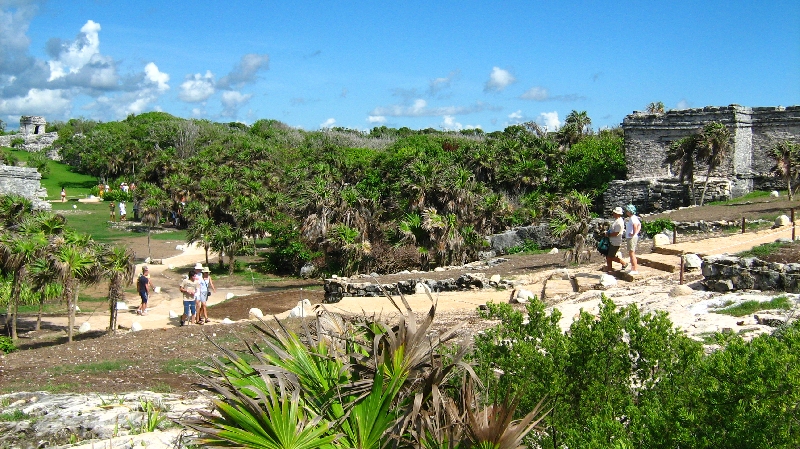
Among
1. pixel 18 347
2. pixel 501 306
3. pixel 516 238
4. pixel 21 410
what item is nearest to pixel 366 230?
pixel 516 238

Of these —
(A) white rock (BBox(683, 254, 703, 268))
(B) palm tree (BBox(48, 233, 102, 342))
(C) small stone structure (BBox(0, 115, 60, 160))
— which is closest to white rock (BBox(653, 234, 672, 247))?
(A) white rock (BBox(683, 254, 703, 268))

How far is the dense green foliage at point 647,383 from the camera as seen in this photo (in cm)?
447

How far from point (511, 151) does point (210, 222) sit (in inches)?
655

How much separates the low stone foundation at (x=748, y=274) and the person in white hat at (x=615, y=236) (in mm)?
1964

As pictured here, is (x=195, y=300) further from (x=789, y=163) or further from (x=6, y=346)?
(x=789, y=163)

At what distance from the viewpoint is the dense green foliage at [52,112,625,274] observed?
83.6 ft

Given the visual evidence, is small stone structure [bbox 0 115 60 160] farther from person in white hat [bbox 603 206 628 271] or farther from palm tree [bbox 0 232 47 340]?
person in white hat [bbox 603 206 628 271]

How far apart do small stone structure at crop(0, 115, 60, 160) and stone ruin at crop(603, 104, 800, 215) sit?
62.6 meters

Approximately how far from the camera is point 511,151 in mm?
38219

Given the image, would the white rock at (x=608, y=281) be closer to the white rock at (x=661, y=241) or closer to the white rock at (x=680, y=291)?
the white rock at (x=680, y=291)

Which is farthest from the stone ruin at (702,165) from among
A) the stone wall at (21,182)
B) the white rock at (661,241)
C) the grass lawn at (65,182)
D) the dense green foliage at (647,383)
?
the grass lawn at (65,182)

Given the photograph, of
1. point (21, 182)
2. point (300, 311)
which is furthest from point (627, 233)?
point (21, 182)

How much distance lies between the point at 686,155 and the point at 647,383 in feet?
83.8

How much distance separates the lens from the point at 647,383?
18.4 ft
